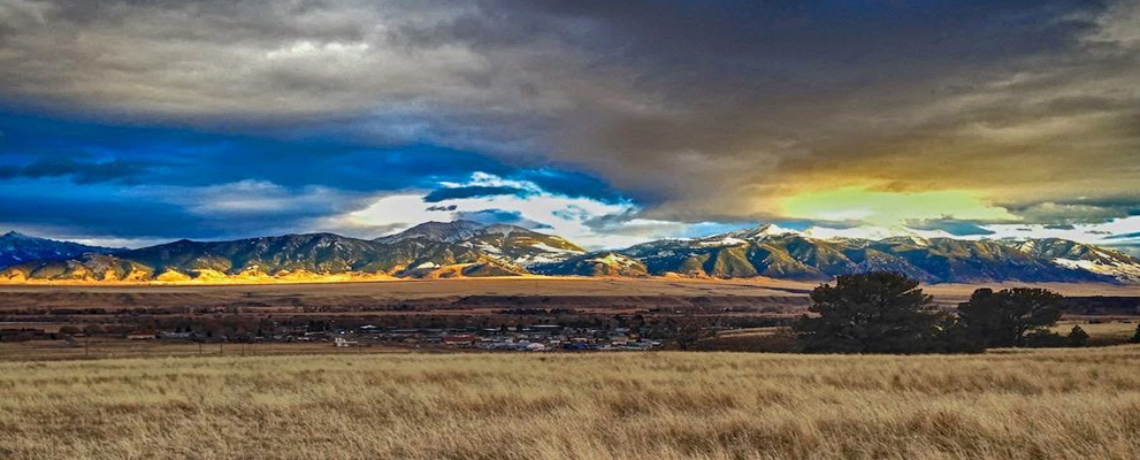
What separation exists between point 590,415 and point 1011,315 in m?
65.2

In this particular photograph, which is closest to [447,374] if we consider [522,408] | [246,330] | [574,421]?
[522,408]

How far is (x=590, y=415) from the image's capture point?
1451 cm

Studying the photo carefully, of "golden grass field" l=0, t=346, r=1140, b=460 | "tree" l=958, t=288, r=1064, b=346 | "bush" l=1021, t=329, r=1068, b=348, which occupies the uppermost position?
"golden grass field" l=0, t=346, r=1140, b=460

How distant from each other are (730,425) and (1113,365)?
69.2ft

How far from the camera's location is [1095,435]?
33.6ft

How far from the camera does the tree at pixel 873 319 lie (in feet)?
178

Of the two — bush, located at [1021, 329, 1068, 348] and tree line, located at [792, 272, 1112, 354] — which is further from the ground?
tree line, located at [792, 272, 1112, 354]

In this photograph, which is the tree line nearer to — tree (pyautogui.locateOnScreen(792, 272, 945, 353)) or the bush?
tree (pyautogui.locateOnScreen(792, 272, 945, 353))

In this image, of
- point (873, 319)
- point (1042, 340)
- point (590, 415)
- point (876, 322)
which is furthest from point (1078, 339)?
point (590, 415)

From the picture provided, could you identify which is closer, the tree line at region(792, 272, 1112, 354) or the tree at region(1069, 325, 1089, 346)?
the tree line at region(792, 272, 1112, 354)

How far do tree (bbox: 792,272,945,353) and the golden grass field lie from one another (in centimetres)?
2792

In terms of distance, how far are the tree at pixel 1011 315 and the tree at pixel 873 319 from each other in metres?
14.4

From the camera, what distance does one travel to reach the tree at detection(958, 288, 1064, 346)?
66.9 meters

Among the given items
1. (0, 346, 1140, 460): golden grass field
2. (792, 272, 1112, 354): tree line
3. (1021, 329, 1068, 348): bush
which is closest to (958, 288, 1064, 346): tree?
(1021, 329, 1068, 348): bush
